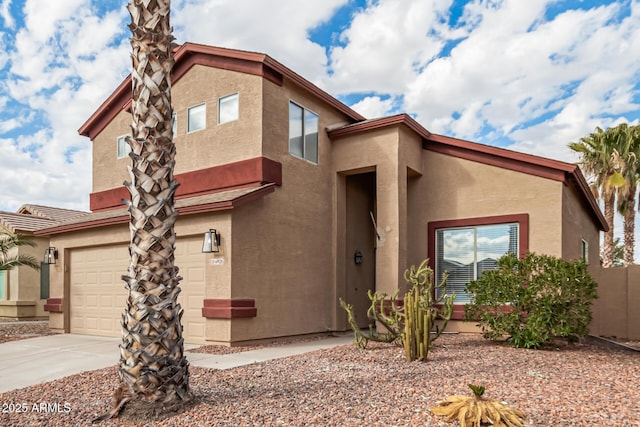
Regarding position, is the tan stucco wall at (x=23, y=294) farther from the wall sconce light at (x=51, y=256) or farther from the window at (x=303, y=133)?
the window at (x=303, y=133)

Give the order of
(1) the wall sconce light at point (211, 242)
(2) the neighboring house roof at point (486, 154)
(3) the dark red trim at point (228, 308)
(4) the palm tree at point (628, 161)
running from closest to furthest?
1. (3) the dark red trim at point (228, 308)
2. (1) the wall sconce light at point (211, 242)
3. (2) the neighboring house roof at point (486, 154)
4. (4) the palm tree at point (628, 161)

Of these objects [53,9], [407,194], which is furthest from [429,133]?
[53,9]

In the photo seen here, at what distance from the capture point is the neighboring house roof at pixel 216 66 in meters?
12.2

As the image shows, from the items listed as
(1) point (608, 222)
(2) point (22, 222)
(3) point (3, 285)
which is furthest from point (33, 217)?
(1) point (608, 222)

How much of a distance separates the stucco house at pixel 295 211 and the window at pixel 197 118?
34mm

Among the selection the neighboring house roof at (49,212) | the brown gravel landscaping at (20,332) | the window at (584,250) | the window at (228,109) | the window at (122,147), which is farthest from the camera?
the neighboring house roof at (49,212)

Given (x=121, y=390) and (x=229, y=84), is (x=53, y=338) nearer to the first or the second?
(x=229, y=84)

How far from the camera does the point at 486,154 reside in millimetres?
13016

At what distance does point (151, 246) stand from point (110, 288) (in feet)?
28.2

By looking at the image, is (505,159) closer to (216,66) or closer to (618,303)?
(618,303)

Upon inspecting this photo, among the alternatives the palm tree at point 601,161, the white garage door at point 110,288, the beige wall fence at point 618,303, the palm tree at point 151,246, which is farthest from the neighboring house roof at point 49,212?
the palm tree at point 601,161

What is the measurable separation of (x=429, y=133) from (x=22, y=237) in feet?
49.7

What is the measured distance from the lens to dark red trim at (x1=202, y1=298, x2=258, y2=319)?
10.6 meters

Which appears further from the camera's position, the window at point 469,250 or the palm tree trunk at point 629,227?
the palm tree trunk at point 629,227
